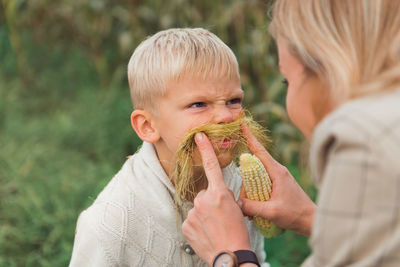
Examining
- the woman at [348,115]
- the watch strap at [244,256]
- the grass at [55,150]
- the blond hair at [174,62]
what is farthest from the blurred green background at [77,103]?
the woman at [348,115]

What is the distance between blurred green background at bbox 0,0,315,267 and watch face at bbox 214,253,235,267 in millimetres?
1510

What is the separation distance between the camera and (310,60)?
4.89 ft

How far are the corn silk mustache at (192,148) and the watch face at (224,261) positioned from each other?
417 mm

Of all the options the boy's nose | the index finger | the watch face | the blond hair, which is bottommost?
the watch face

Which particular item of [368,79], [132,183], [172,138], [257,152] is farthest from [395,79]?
[132,183]

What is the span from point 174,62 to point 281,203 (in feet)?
2.53

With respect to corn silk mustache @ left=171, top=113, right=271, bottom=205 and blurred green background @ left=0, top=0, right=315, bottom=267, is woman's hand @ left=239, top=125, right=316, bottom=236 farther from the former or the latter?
blurred green background @ left=0, top=0, right=315, bottom=267

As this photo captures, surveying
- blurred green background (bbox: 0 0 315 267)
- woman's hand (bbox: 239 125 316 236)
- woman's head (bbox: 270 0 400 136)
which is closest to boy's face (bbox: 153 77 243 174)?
woman's hand (bbox: 239 125 316 236)

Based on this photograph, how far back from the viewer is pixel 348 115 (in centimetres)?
123

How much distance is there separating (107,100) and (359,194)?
459 cm

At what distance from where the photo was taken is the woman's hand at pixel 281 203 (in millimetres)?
1971

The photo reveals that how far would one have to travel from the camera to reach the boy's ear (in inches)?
87.0

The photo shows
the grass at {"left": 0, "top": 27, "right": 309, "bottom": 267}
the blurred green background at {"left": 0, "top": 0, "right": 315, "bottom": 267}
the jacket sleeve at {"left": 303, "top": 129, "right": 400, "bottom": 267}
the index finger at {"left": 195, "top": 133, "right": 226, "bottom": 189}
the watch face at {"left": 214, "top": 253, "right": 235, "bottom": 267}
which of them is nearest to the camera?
the jacket sleeve at {"left": 303, "top": 129, "right": 400, "bottom": 267}

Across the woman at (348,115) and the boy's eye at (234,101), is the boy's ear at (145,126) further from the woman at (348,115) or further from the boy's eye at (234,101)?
the woman at (348,115)
